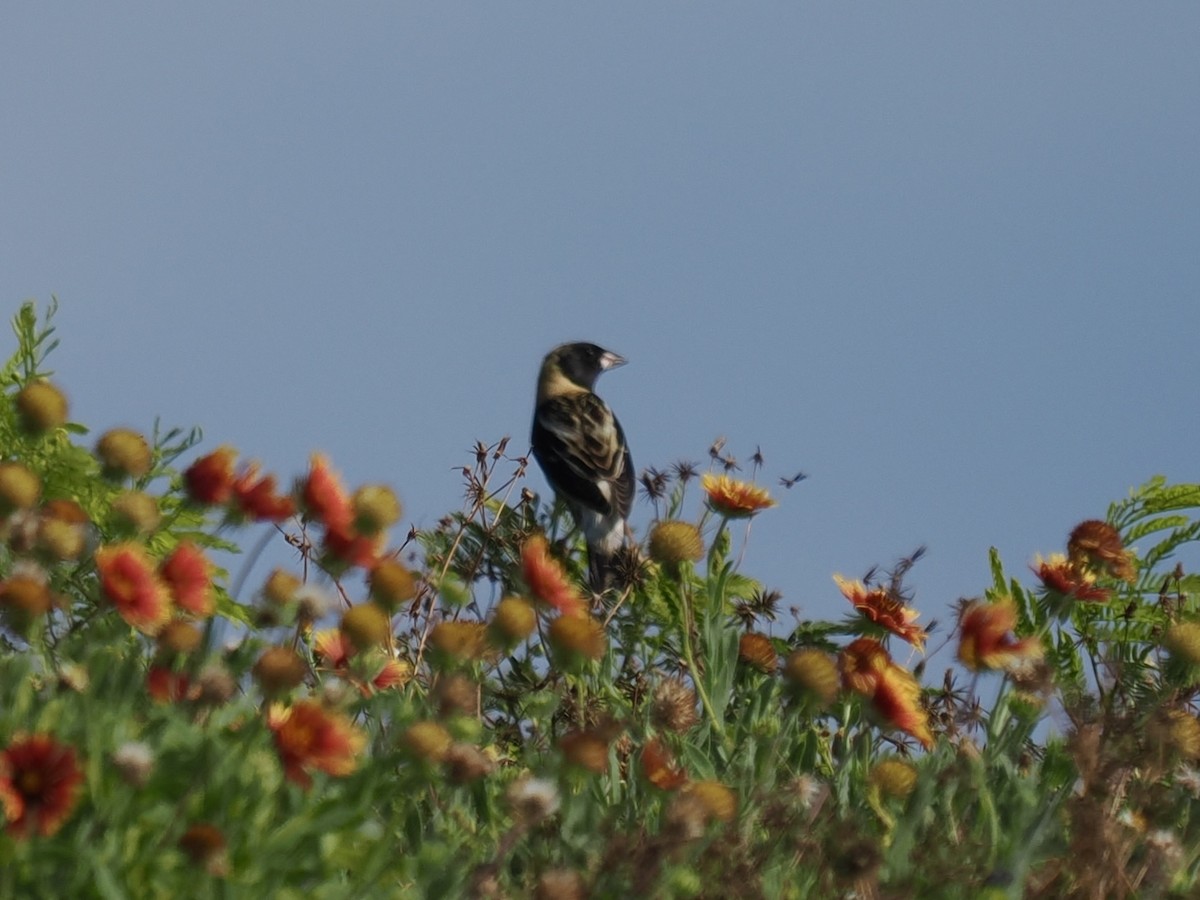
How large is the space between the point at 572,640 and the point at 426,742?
0.46 meters

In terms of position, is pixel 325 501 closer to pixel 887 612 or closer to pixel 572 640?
pixel 572 640

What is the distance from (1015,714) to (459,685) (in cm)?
161

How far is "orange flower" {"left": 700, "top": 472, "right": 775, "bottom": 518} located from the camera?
434 cm

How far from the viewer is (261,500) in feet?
10.8

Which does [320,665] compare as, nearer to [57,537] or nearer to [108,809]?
[57,537]

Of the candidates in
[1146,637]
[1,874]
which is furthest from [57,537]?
[1146,637]

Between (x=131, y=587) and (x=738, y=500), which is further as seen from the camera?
(x=738, y=500)

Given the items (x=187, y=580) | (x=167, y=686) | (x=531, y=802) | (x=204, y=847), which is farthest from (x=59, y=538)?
(x=531, y=802)

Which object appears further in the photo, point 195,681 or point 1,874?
point 195,681

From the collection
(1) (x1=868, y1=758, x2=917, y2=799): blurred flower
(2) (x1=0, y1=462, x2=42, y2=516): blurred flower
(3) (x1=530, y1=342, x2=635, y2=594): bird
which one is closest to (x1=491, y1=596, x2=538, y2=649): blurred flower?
(1) (x1=868, y1=758, x2=917, y2=799): blurred flower

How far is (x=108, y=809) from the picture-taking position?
2.50 metres

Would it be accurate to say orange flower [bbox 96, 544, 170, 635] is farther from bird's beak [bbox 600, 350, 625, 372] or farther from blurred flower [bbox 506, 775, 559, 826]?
bird's beak [bbox 600, 350, 625, 372]

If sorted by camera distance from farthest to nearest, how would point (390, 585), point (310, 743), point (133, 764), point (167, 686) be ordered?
point (390, 585) → point (167, 686) → point (310, 743) → point (133, 764)

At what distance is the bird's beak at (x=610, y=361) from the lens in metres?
10.7
